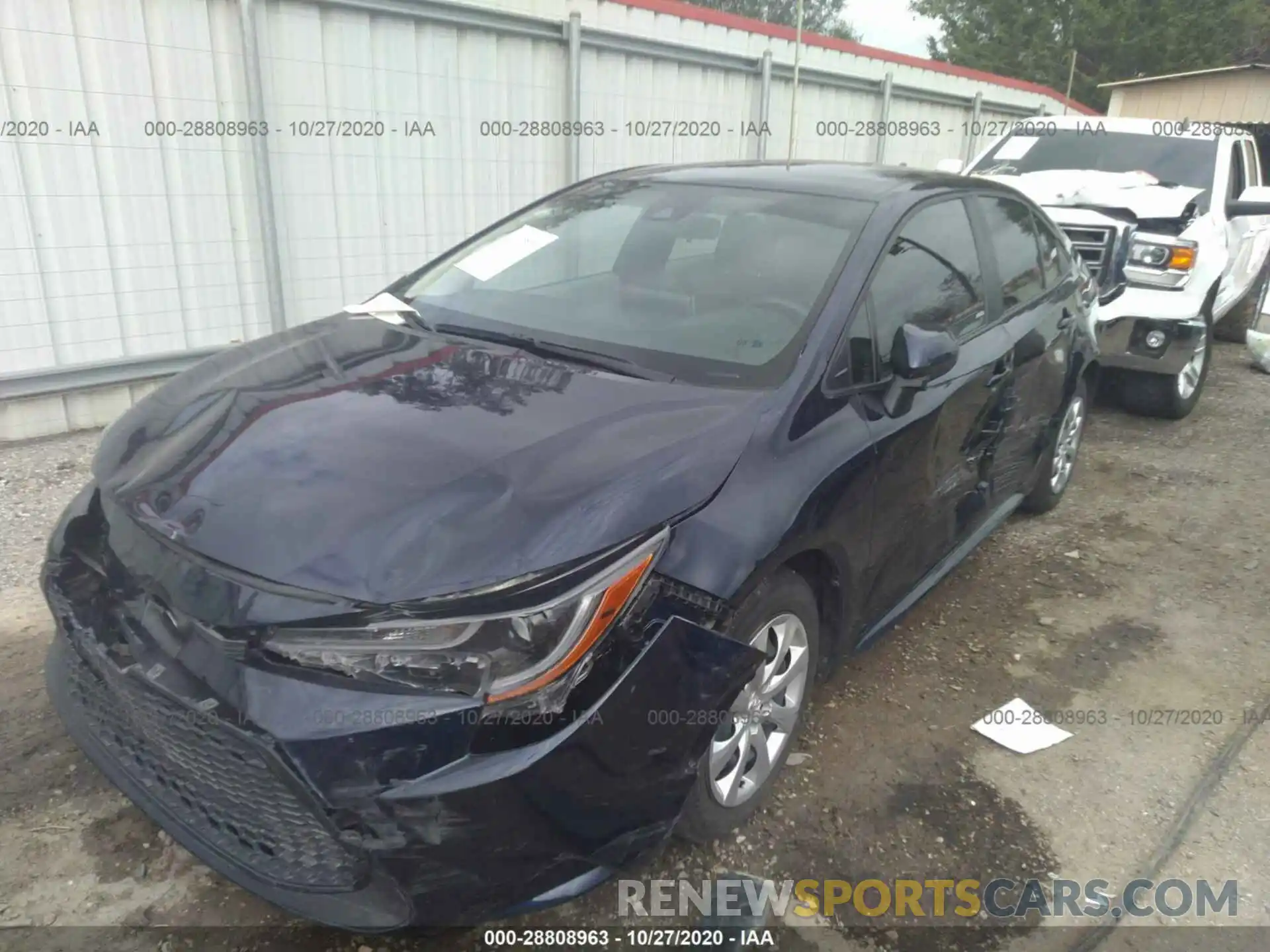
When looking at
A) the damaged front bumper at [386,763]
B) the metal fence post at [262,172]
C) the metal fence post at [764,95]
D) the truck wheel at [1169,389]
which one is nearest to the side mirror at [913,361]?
the damaged front bumper at [386,763]

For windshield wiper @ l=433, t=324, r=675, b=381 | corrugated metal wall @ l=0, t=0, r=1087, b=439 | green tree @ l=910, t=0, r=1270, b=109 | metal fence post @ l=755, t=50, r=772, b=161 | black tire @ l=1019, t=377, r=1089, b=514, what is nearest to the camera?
windshield wiper @ l=433, t=324, r=675, b=381

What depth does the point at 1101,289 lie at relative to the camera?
5.51 meters

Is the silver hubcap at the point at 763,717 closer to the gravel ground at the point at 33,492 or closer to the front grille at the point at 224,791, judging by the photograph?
the front grille at the point at 224,791

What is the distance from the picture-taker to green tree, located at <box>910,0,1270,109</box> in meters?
24.1

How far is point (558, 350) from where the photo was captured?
2604 mm

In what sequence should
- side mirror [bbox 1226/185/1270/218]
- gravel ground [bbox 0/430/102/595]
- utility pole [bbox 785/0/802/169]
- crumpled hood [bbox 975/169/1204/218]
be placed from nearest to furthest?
gravel ground [bbox 0/430/102/595], crumpled hood [bbox 975/169/1204/218], side mirror [bbox 1226/185/1270/218], utility pole [bbox 785/0/802/169]

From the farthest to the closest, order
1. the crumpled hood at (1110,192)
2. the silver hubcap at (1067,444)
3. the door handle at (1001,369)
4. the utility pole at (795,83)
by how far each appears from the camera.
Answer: the utility pole at (795,83), the crumpled hood at (1110,192), the silver hubcap at (1067,444), the door handle at (1001,369)

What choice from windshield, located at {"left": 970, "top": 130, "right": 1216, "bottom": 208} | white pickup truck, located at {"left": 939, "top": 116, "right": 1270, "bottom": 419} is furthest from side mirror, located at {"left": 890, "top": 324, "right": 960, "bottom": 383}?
windshield, located at {"left": 970, "top": 130, "right": 1216, "bottom": 208}

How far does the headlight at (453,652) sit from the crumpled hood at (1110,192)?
5208 mm

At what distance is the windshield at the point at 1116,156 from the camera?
22.1ft

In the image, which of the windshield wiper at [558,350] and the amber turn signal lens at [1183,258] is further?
the amber turn signal lens at [1183,258]

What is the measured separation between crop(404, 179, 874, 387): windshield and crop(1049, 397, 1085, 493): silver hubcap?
2144 mm

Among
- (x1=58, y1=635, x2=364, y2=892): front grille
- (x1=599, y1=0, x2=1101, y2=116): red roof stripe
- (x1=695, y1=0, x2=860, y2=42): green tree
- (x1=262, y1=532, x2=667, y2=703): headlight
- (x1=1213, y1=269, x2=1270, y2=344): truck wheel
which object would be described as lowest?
(x1=1213, y1=269, x2=1270, y2=344): truck wheel

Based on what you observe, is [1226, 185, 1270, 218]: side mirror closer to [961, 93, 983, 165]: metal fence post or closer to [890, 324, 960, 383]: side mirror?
[890, 324, 960, 383]: side mirror
